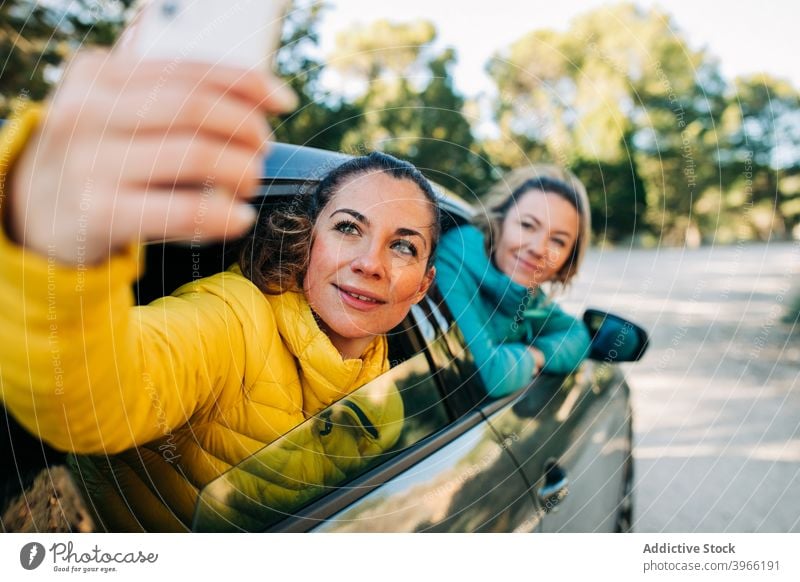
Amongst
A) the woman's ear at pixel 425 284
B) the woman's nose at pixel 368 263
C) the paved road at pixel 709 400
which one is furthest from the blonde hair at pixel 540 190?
the woman's nose at pixel 368 263

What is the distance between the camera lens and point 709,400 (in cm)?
292

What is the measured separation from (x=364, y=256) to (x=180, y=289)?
0.35m

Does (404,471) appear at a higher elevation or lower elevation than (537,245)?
lower

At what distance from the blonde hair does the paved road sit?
129mm

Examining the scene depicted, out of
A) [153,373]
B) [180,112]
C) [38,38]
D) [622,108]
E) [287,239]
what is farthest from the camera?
[38,38]

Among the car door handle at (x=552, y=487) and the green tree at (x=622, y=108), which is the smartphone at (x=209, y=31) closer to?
the green tree at (x=622, y=108)

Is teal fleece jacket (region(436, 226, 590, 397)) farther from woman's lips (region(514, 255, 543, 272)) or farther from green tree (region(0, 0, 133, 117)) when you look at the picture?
green tree (region(0, 0, 133, 117))

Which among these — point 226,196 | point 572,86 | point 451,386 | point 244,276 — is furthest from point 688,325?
point 226,196

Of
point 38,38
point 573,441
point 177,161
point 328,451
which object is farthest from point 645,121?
point 38,38

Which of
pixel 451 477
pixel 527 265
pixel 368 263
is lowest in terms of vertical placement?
pixel 451 477

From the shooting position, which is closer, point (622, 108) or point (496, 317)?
point (496, 317)

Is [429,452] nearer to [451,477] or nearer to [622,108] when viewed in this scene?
[451,477]

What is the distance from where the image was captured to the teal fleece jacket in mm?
1424

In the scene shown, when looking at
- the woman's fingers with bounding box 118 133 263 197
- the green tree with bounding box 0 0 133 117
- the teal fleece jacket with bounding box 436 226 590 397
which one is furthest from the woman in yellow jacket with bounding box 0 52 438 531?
the green tree with bounding box 0 0 133 117
